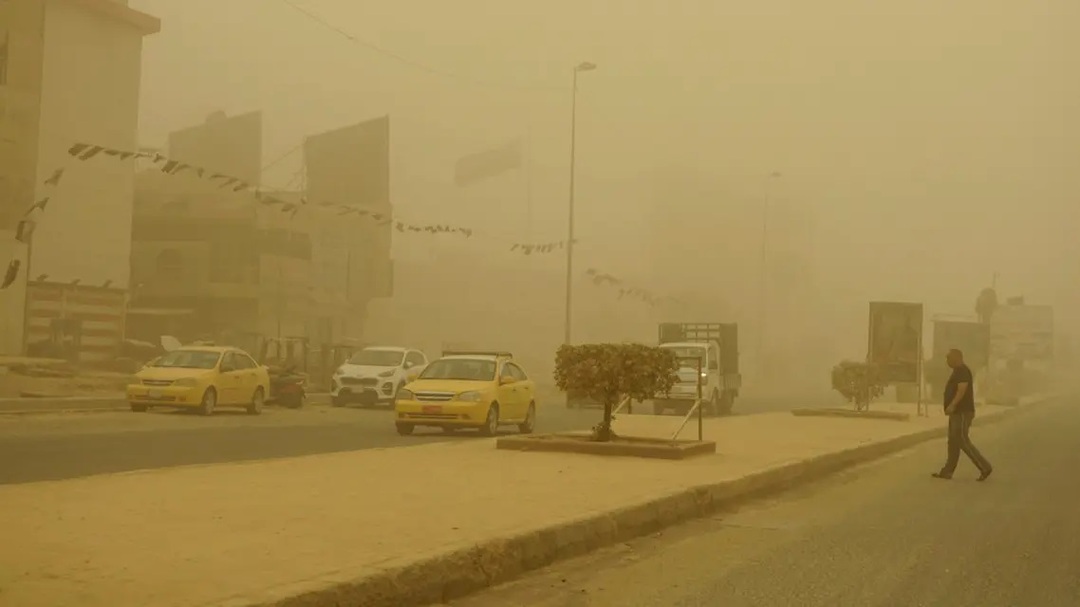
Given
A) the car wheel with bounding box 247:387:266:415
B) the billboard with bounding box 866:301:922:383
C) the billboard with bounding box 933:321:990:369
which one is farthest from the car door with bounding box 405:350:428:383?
the billboard with bounding box 933:321:990:369

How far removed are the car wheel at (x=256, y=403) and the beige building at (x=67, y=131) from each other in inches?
646

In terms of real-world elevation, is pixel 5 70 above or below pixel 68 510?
above

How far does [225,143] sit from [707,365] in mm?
46141

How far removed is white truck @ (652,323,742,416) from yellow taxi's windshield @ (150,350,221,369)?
1127 cm

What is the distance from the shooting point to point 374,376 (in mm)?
33625

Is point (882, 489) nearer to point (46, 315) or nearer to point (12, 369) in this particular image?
point (12, 369)

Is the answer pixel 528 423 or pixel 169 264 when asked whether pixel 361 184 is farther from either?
pixel 528 423

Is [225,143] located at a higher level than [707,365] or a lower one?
higher

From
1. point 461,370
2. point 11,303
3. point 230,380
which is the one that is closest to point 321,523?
point 461,370

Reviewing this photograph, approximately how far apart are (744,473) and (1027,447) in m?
14.0

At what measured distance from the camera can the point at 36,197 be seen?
46.7 metres

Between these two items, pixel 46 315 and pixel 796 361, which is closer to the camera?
pixel 46 315

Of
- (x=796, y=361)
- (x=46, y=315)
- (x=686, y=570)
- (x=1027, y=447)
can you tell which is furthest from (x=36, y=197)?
(x=796, y=361)

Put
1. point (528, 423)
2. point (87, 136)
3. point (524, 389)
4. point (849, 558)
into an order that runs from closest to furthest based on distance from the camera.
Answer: point (849, 558), point (524, 389), point (528, 423), point (87, 136)
